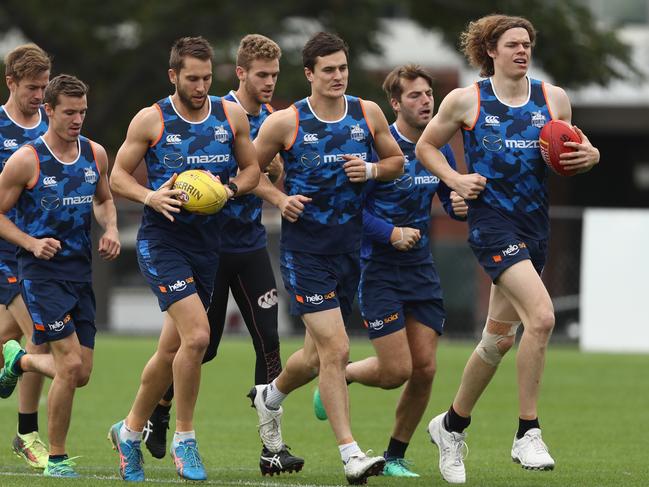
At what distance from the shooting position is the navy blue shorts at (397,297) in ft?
30.4

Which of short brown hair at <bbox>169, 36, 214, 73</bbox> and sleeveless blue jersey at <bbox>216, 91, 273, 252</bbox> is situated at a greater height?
short brown hair at <bbox>169, 36, 214, 73</bbox>

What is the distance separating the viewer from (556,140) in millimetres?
8164

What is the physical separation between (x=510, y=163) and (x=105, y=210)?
8.45ft

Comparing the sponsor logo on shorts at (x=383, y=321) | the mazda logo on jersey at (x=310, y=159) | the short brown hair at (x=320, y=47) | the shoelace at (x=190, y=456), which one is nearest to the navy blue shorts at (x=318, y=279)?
the sponsor logo on shorts at (x=383, y=321)

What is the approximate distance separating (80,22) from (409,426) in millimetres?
18536

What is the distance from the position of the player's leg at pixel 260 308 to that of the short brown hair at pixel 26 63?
1.76m

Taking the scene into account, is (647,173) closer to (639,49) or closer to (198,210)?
(639,49)

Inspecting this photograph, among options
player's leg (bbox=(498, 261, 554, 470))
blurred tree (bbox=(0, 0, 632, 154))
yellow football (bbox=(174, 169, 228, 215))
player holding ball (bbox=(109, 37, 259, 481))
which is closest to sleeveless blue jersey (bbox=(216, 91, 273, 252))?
player holding ball (bbox=(109, 37, 259, 481))

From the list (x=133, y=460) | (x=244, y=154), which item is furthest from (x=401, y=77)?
(x=133, y=460)

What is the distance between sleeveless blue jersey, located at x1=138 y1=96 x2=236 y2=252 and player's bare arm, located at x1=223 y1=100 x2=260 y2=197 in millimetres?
46

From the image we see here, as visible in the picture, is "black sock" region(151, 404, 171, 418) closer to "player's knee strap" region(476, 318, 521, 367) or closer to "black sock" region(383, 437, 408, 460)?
"black sock" region(383, 437, 408, 460)

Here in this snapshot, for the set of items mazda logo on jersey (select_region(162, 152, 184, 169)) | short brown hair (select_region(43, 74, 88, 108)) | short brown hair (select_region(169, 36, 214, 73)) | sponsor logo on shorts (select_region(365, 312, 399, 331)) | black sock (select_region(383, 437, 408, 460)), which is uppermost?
short brown hair (select_region(169, 36, 214, 73))

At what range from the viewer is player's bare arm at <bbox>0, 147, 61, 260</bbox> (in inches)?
340

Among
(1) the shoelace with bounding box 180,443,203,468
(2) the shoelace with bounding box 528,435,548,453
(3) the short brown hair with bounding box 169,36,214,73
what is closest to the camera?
(2) the shoelace with bounding box 528,435,548,453
